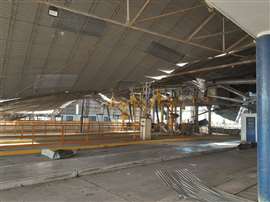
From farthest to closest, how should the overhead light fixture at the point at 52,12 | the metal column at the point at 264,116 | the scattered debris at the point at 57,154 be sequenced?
the overhead light fixture at the point at 52,12 → the scattered debris at the point at 57,154 → the metal column at the point at 264,116

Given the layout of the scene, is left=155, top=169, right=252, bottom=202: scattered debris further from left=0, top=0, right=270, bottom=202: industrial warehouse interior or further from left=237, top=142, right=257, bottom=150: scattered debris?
left=237, top=142, right=257, bottom=150: scattered debris

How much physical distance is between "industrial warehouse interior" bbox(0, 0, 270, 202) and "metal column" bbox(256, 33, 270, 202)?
2 centimetres

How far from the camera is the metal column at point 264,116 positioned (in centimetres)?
405

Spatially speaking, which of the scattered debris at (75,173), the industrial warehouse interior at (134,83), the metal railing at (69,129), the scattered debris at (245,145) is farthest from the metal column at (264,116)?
the metal railing at (69,129)

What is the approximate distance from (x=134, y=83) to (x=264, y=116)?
1482cm

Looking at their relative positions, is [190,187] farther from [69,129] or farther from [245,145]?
[69,129]

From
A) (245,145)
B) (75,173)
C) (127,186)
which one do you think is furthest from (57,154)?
(245,145)

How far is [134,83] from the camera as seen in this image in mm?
18578

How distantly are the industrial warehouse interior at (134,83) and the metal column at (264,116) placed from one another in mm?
18

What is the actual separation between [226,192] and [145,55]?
35.4 feet

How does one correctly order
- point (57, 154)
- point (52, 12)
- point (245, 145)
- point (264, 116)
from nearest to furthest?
1. point (264, 116)
2. point (57, 154)
3. point (52, 12)
4. point (245, 145)

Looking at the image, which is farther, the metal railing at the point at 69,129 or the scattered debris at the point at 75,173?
the metal railing at the point at 69,129

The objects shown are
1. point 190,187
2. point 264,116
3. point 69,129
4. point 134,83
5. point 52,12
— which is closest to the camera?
point 264,116

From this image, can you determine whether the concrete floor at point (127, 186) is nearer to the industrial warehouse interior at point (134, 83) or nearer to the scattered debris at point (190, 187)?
the industrial warehouse interior at point (134, 83)
